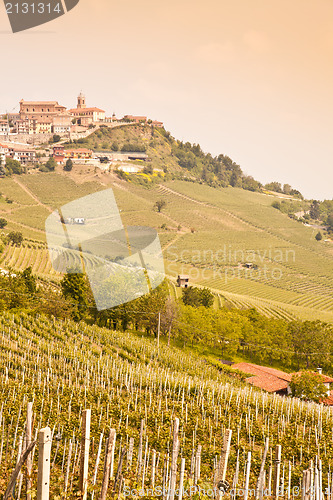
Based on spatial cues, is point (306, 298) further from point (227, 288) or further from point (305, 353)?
point (305, 353)

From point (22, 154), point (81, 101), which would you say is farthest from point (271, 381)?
point (81, 101)

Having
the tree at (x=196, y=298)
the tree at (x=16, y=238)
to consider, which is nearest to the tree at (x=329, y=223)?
the tree at (x=16, y=238)

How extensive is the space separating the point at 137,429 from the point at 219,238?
285ft

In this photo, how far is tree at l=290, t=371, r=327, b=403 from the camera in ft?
74.7

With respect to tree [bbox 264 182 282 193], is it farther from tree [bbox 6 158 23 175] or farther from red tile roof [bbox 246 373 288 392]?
red tile roof [bbox 246 373 288 392]

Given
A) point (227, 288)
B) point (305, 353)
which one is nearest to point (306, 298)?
point (227, 288)

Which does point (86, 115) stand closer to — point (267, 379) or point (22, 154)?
point (22, 154)

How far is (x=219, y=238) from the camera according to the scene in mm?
98062

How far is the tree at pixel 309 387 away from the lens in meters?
22.8

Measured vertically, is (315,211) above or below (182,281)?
above

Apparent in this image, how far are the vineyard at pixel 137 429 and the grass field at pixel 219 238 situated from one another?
98.5 feet

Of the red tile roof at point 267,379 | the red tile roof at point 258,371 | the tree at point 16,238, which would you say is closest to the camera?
the red tile roof at point 267,379

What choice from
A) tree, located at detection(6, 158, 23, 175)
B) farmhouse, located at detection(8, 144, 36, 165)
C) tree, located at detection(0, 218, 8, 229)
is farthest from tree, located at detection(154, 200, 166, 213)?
tree, located at detection(0, 218, 8, 229)

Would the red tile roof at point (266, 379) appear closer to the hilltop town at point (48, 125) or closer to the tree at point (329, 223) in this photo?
the tree at point (329, 223)
